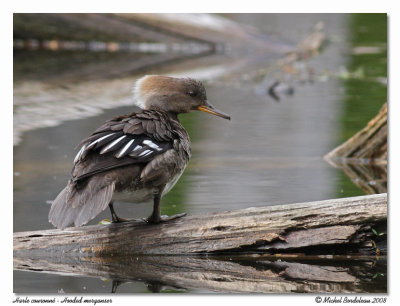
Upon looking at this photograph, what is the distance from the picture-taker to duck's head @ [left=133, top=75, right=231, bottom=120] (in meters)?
5.11

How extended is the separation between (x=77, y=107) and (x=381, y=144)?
14.8ft

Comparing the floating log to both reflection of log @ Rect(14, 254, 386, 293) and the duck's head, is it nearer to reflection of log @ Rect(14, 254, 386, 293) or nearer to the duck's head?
reflection of log @ Rect(14, 254, 386, 293)

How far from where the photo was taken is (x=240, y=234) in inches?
178

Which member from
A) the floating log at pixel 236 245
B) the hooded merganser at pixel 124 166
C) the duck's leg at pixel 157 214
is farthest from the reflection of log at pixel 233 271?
the hooded merganser at pixel 124 166

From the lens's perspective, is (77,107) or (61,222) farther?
(77,107)

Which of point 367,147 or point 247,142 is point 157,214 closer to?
point 367,147

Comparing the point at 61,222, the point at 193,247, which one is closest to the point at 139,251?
the point at 193,247

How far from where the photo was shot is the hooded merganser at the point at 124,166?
4188 mm

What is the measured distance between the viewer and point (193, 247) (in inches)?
179

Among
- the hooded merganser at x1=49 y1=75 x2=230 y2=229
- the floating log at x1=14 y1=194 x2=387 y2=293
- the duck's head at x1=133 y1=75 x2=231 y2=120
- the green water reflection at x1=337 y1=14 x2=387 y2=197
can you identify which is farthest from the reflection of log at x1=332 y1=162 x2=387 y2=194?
the hooded merganser at x1=49 y1=75 x2=230 y2=229

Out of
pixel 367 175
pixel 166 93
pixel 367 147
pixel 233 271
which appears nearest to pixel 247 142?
pixel 367 147

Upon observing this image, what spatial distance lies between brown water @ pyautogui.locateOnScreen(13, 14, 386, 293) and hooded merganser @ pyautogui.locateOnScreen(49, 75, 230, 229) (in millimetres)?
464

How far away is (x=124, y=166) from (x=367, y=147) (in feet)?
12.2
